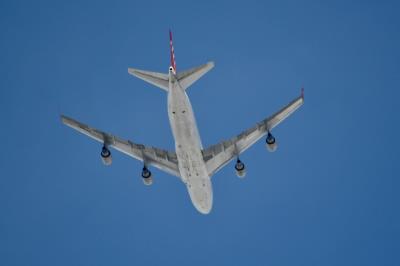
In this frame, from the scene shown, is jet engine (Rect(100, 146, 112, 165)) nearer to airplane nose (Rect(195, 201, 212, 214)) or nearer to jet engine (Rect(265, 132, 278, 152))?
airplane nose (Rect(195, 201, 212, 214))

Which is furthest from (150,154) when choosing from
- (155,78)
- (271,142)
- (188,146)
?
(271,142)

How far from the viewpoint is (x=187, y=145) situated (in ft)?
177

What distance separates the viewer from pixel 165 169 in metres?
60.3

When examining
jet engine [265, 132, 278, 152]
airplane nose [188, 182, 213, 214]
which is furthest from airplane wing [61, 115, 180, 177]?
jet engine [265, 132, 278, 152]

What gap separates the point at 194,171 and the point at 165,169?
15.2 ft

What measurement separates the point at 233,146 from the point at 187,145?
6.82 m

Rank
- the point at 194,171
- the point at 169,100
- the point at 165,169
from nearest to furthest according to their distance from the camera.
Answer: the point at 169,100 < the point at 194,171 < the point at 165,169

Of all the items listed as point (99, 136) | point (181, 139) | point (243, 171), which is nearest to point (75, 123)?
point (99, 136)

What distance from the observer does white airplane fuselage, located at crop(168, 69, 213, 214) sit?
167 ft

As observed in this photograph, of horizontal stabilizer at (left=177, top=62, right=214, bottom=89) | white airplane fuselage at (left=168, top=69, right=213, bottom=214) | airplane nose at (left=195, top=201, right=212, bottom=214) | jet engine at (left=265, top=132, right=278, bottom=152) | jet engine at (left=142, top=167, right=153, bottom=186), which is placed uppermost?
jet engine at (left=265, top=132, right=278, bottom=152)

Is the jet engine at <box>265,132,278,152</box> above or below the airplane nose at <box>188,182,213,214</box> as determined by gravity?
above

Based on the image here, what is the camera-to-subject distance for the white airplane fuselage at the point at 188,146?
167 feet

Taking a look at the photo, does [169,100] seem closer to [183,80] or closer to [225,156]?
[183,80]

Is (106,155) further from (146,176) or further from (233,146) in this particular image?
(233,146)
